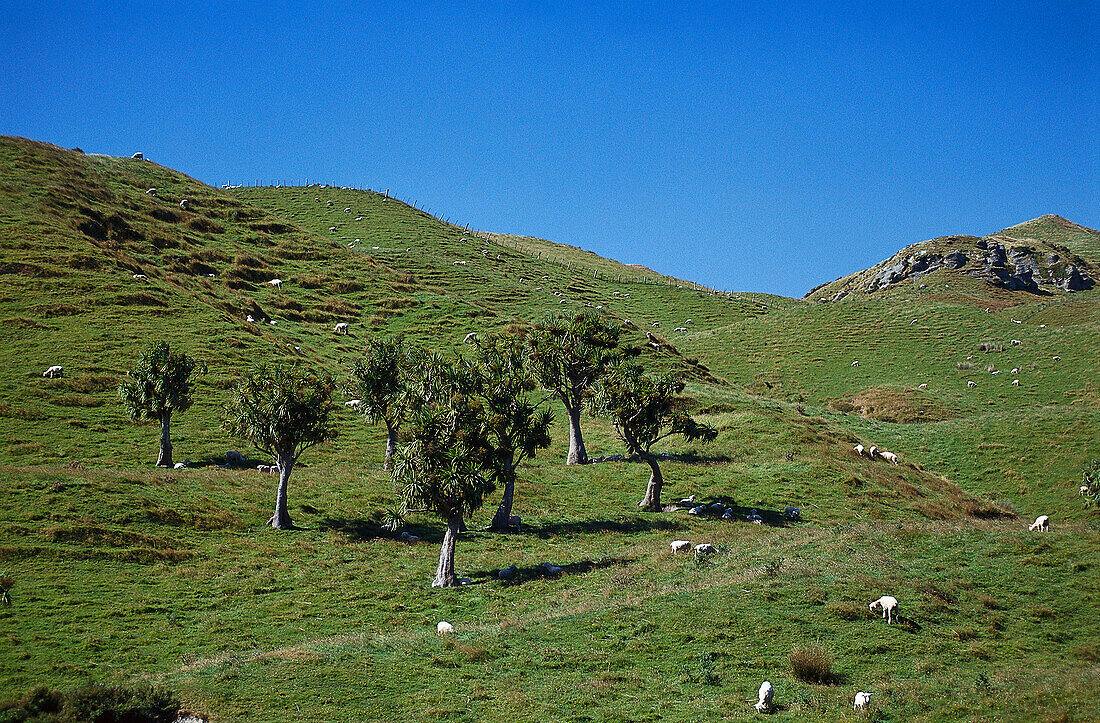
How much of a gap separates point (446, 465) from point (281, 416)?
12968mm

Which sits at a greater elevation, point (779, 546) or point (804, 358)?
point (804, 358)

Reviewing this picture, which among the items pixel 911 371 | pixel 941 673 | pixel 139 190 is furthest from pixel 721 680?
pixel 139 190

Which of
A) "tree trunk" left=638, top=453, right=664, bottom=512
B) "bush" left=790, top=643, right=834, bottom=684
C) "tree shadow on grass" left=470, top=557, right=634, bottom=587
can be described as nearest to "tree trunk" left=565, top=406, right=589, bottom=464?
"tree trunk" left=638, top=453, right=664, bottom=512

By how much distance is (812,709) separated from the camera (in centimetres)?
1958

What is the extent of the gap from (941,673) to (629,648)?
1011cm

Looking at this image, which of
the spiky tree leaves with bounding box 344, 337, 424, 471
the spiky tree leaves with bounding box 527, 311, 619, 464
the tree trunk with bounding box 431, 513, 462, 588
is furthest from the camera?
the spiky tree leaves with bounding box 527, 311, 619, 464

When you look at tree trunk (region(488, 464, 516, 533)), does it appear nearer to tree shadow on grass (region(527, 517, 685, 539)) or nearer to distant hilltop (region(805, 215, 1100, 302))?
tree shadow on grass (region(527, 517, 685, 539))

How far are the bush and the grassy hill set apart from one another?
61 cm

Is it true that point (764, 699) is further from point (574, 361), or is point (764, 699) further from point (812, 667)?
point (574, 361)

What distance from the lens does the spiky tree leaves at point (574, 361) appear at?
2234 inches

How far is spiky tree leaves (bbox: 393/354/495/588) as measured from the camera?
110ft

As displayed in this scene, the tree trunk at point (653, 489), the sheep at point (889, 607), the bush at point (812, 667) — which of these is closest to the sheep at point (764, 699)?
the bush at point (812, 667)

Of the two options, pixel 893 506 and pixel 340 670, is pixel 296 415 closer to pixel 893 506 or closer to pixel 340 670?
pixel 340 670

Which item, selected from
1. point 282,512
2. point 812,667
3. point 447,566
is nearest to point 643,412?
point 447,566
